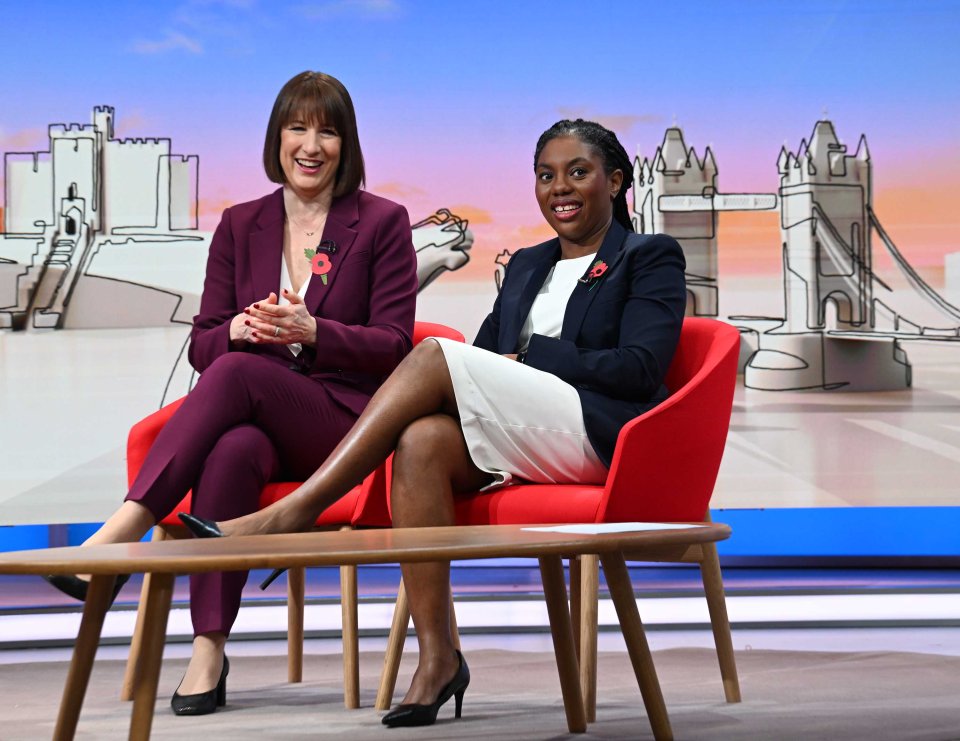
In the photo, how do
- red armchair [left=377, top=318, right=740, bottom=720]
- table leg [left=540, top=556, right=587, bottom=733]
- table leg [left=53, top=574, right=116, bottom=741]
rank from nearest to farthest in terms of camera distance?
table leg [left=53, top=574, right=116, bottom=741] < table leg [left=540, top=556, right=587, bottom=733] < red armchair [left=377, top=318, right=740, bottom=720]

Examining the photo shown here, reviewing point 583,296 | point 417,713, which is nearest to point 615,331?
point 583,296

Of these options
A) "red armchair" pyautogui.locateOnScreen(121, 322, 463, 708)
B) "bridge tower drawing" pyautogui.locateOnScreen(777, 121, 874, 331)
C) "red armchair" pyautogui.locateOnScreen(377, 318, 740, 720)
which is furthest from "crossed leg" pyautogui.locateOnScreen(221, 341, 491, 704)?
"bridge tower drawing" pyautogui.locateOnScreen(777, 121, 874, 331)

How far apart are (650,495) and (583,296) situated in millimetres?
506

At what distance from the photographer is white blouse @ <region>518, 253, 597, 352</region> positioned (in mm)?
2627

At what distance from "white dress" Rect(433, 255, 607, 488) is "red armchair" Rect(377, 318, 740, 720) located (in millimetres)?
51

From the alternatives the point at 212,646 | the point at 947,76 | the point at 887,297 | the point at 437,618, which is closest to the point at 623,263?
the point at 437,618

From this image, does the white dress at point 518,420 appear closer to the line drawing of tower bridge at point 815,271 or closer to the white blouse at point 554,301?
the white blouse at point 554,301

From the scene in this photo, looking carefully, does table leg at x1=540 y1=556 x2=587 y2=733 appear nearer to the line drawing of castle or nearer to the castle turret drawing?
the line drawing of castle

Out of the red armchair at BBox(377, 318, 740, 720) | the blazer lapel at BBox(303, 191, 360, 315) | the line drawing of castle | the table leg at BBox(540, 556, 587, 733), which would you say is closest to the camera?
the table leg at BBox(540, 556, 587, 733)

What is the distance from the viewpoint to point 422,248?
406 centimetres

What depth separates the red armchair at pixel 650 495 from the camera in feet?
7.23

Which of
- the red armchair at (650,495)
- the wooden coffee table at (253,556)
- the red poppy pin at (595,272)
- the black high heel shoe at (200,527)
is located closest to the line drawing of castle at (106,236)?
the red poppy pin at (595,272)

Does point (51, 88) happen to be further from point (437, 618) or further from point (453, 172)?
point (437, 618)

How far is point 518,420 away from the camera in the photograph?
2277mm
